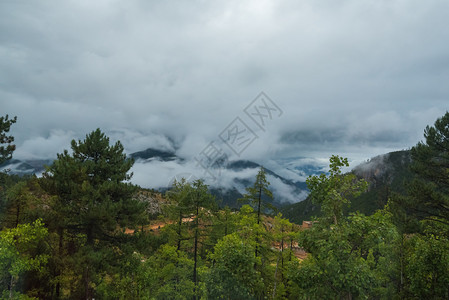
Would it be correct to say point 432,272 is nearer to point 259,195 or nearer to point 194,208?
point 259,195

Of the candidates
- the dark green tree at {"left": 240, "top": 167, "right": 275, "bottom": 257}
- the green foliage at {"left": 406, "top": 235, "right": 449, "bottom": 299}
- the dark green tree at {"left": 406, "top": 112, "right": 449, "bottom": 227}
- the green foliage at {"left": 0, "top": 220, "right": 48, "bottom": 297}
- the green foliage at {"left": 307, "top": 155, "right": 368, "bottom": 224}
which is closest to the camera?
the green foliage at {"left": 307, "top": 155, "right": 368, "bottom": 224}

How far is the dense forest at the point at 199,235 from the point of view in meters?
8.62

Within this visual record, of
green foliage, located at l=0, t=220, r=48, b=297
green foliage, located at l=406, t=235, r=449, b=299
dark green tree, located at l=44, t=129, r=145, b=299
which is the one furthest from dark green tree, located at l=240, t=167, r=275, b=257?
Answer: green foliage, located at l=0, t=220, r=48, b=297

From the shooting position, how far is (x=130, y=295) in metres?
16.9

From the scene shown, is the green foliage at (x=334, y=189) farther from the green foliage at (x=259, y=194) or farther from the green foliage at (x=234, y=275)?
the green foliage at (x=259, y=194)

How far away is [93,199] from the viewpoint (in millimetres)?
15852

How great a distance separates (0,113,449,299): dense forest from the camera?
8.62 m

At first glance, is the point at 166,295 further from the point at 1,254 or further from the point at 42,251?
the point at 1,254

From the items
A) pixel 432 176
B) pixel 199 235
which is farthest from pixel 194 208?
pixel 432 176

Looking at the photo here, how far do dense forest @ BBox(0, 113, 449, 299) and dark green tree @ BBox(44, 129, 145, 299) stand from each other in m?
0.08

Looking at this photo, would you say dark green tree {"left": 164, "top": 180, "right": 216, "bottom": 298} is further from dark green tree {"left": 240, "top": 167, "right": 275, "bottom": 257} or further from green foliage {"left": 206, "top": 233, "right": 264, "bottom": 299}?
green foliage {"left": 206, "top": 233, "right": 264, "bottom": 299}

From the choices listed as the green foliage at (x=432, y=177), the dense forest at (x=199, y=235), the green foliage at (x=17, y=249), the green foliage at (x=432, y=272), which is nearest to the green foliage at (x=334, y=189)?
the dense forest at (x=199, y=235)

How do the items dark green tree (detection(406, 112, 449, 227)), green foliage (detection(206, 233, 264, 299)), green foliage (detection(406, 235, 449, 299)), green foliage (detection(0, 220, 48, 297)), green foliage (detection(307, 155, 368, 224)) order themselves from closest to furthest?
green foliage (detection(307, 155, 368, 224)) < green foliage (detection(206, 233, 264, 299)) < green foliage (detection(406, 235, 449, 299)) < green foliage (detection(0, 220, 48, 297)) < dark green tree (detection(406, 112, 449, 227))

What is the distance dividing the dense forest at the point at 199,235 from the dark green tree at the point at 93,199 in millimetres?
76
